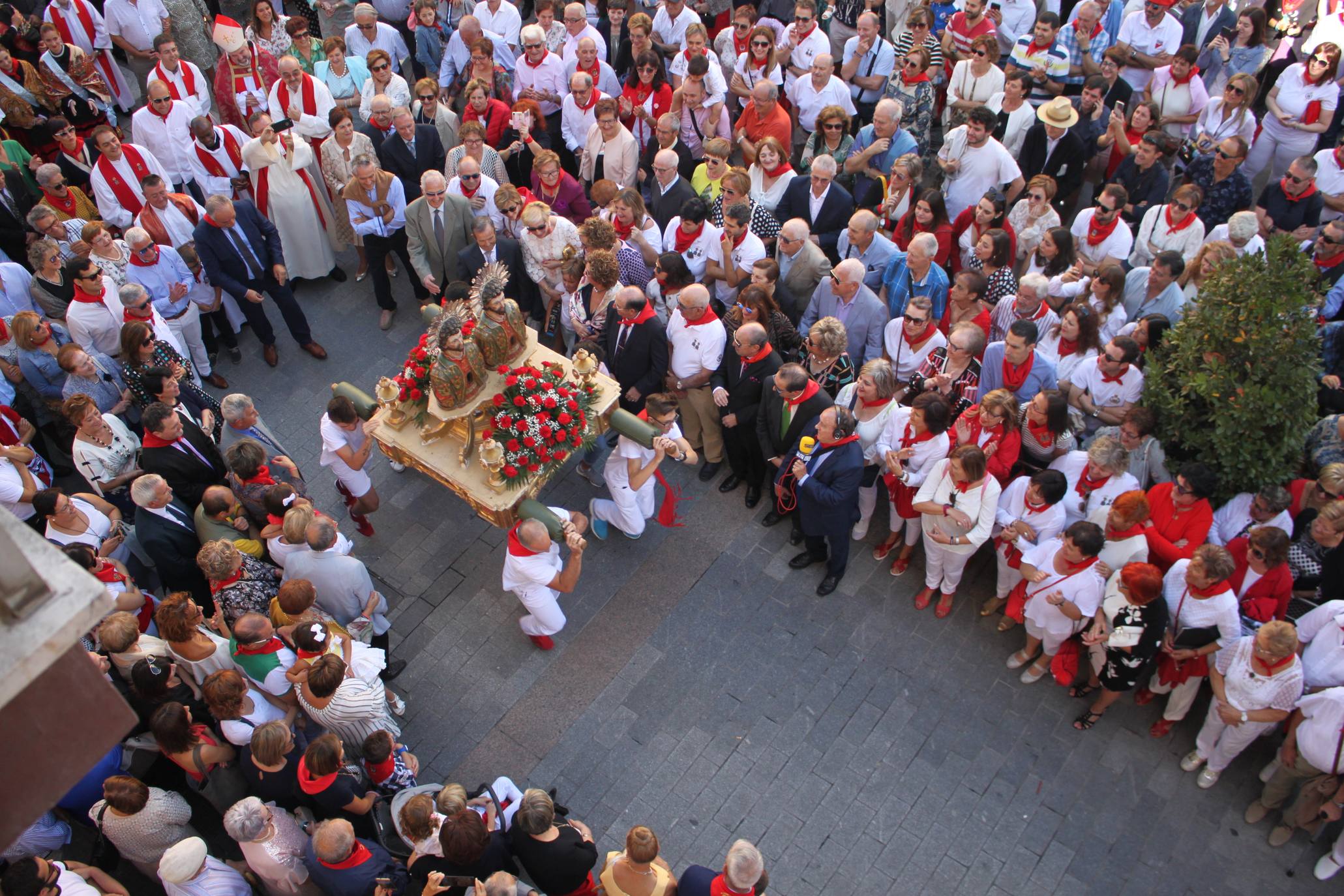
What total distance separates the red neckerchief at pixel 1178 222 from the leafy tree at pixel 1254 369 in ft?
4.46

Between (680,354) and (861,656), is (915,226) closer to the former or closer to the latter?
(680,354)

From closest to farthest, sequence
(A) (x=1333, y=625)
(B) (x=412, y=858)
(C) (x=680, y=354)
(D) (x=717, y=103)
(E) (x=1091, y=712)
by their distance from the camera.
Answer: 1. (B) (x=412, y=858)
2. (A) (x=1333, y=625)
3. (E) (x=1091, y=712)
4. (C) (x=680, y=354)
5. (D) (x=717, y=103)

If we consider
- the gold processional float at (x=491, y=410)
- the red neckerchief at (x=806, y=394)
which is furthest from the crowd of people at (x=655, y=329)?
the gold processional float at (x=491, y=410)

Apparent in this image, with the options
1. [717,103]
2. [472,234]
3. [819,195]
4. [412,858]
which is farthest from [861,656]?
[717,103]

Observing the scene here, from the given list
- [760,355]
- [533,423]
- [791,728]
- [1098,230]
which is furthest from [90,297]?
[1098,230]

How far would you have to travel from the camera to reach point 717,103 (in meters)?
9.94

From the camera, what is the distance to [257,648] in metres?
5.94

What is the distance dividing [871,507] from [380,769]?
4.22 metres

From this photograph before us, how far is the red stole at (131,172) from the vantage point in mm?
9078

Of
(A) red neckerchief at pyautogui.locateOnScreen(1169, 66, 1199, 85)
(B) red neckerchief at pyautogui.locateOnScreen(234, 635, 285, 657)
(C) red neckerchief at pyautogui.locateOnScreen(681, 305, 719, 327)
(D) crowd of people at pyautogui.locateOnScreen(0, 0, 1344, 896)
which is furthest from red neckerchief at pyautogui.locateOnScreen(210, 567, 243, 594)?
(A) red neckerchief at pyautogui.locateOnScreen(1169, 66, 1199, 85)

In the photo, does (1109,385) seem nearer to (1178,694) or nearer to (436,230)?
(1178,694)

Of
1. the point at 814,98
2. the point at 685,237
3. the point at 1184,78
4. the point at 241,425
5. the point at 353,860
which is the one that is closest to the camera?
the point at 353,860

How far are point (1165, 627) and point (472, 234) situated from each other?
6.51 metres

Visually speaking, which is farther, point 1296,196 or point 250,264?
point 250,264
